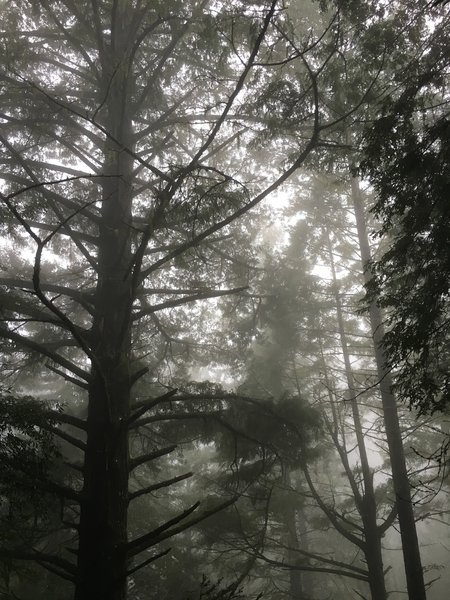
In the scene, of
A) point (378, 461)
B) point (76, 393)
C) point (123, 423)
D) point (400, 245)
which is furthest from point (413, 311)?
point (378, 461)

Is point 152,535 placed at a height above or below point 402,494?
below

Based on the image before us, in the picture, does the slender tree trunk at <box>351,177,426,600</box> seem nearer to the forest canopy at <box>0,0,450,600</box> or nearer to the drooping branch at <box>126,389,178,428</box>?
the forest canopy at <box>0,0,450,600</box>

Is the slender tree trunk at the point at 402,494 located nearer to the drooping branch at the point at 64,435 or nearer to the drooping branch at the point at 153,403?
the drooping branch at the point at 153,403

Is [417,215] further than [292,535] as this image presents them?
No

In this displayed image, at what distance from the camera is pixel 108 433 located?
5.05 metres

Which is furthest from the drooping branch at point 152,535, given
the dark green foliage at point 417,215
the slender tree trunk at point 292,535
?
the slender tree trunk at point 292,535

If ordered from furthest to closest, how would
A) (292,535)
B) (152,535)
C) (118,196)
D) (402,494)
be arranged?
(292,535)
(402,494)
(118,196)
(152,535)

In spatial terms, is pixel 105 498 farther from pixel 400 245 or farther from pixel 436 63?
pixel 436 63

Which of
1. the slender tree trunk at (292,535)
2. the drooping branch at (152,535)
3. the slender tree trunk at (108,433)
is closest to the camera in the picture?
the drooping branch at (152,535)

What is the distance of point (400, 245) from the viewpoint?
531cm

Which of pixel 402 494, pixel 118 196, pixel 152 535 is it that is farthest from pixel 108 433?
pixel 402 494

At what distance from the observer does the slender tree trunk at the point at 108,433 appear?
Answer: 4773mm

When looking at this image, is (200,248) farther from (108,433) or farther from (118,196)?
(108,433)

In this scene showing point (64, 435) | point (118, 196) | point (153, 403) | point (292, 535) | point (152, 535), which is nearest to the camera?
point (152, 535)
